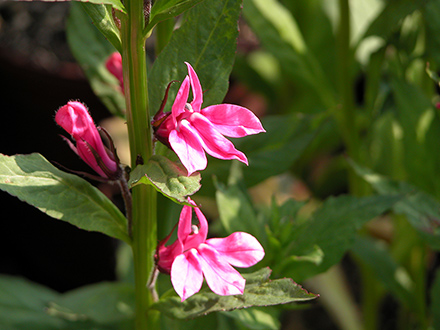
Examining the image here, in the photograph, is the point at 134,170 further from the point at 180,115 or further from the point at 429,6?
the point at 429,6

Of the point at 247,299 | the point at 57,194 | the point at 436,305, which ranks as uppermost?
the point at 57,194

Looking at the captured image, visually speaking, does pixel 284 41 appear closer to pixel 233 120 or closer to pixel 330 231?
pixel 330 231

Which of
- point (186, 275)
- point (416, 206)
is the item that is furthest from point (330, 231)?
point (186, 275)

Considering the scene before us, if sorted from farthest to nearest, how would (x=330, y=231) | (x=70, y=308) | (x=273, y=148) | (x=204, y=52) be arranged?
(x=70, y=308), (x=273, y=148), (x=330, y=231), (x=204, y=52)

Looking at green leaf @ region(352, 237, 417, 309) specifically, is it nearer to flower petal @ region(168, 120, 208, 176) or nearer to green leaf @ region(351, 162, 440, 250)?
green leaf @ region(351, 162, 440, 250)

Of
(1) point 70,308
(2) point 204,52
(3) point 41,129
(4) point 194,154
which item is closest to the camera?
(4) point 194,154

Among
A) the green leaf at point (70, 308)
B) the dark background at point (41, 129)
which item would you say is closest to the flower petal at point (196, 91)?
the green leaf at point (70, 308)

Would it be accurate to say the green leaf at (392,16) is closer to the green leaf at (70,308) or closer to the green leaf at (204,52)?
the green leaf at (204,52)
